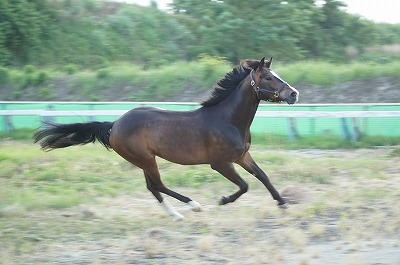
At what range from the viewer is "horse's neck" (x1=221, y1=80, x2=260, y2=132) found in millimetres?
8117

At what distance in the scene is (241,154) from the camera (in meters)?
8.06

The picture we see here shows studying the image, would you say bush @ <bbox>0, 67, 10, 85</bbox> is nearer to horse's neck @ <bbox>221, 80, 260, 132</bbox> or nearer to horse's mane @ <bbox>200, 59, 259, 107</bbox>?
horse's mane @ <bbox>200, 59, 259, 107</bbox>

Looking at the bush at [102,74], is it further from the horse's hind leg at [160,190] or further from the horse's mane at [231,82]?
the horse's mane at [231,82]

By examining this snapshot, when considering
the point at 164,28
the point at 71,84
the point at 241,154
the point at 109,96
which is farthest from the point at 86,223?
the point at 164,28

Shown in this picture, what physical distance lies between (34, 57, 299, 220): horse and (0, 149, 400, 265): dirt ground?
1.53ft

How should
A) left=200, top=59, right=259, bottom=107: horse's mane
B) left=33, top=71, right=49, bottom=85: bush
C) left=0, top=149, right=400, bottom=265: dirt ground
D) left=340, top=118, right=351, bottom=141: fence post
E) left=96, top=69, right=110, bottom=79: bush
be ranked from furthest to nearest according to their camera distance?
left=33, top=71, right=49, bottom=85: bush → left=96, top=69, right=110, bottom=79: bush → left=340, top=118, right=351, bottom=141: fence post → left=200, top=59, right=259, bottom=107: horse's mane → left=0, top=149, right=400, bottom=265: dirt ground

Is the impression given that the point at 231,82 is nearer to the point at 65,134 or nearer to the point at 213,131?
the point at 213,131

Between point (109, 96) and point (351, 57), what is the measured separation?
1276cm

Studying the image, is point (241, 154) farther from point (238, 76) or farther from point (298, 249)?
point (298, 249)

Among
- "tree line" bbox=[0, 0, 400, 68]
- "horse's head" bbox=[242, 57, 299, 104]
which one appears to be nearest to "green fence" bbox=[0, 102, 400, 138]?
"horse's head" bbox=[242, 57, 299, 104]

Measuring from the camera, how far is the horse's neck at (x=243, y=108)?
812 centimetres

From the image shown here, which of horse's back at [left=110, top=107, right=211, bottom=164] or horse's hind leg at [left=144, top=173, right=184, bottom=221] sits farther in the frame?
horse's back at [left=110, top=107, right=211, bottom=164]

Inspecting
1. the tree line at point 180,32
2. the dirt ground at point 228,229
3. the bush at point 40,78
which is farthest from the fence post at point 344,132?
the bush at point 40,78

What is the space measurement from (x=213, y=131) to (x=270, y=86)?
2.98ft
